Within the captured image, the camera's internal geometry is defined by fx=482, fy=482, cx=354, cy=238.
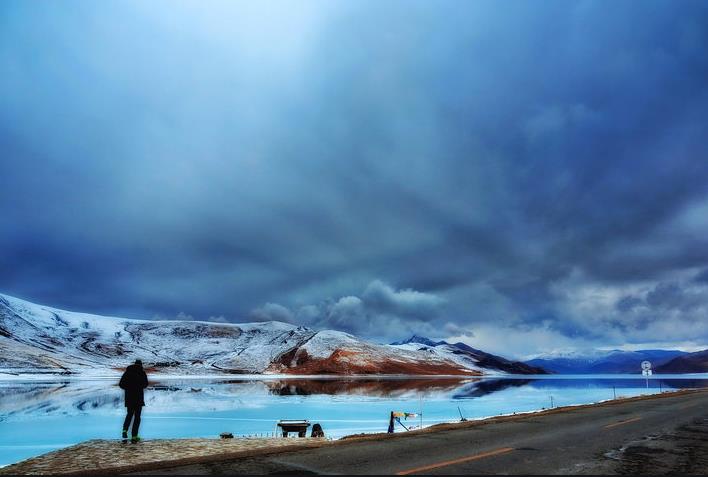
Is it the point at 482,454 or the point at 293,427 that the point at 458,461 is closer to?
the point at 482,454

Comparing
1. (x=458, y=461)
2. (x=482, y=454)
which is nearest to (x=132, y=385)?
(x=458, y=461)

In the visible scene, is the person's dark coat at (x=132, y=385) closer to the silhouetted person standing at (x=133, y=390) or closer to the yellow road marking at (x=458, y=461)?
the silhouetted person standing at (x=133, y=390)

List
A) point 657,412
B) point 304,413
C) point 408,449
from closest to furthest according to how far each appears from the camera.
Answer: point 408,449 < point 657,412 < point 304,413

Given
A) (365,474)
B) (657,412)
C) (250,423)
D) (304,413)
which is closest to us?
(365,474)

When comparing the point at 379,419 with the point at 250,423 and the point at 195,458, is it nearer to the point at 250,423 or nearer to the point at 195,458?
the point at 250,423

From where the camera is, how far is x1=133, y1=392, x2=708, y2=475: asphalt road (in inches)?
418

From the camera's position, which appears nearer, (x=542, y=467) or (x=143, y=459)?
(x=542, y=467)

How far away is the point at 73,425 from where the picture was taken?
29938mm

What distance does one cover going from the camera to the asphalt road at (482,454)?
1062 centimetres

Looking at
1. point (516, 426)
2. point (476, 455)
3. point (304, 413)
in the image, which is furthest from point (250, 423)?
point (476, 455)

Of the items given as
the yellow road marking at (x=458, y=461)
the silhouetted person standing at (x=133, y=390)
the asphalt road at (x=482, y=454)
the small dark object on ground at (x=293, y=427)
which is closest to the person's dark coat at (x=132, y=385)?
the silhouetted person standing at (x=133, y=390)

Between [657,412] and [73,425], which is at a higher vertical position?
[657,412]

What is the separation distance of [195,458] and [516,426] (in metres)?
13.0

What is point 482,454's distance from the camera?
488 inches
